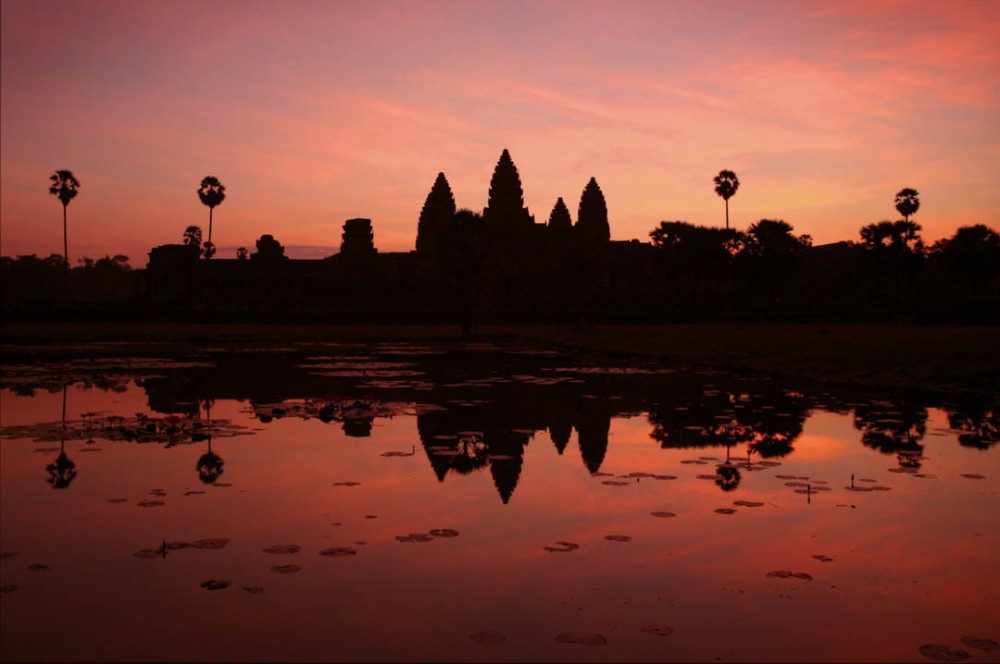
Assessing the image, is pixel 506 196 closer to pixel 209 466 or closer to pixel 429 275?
pixel 429 275

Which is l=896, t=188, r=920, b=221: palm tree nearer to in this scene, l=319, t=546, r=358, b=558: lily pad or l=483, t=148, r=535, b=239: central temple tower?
l=483, t=148, r=535, b=239: central temple tower

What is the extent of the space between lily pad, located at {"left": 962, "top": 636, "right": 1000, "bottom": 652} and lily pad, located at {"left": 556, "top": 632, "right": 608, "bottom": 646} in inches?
79.1

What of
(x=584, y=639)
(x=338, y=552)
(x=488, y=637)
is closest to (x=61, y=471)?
(x=338, y=552)

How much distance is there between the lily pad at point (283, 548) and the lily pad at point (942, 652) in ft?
13.8

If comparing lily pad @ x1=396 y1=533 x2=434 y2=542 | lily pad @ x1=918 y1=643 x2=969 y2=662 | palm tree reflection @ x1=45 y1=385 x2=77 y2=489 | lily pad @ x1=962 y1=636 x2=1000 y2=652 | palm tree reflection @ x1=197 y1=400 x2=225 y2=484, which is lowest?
lily pad @ x1=918 y1=643 x2=969 y2=662

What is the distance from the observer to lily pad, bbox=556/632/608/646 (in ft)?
15.9

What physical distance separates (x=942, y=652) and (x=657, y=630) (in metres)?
1.51

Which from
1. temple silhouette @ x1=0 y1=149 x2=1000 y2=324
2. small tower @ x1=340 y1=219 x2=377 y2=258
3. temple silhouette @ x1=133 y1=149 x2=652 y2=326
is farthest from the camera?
small tower @ x1=340 y1=219 x2=377 y2=258

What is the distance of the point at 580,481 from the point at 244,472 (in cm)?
361

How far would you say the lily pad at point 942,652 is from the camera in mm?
4680

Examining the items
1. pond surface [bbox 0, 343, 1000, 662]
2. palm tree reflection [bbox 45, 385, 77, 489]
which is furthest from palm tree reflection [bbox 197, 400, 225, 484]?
palm tree reflection [bbox 45, 385, 77, 489]

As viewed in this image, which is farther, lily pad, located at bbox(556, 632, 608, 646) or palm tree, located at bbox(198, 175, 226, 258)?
palm tree, located at bbox(198, 175, 226, 258)

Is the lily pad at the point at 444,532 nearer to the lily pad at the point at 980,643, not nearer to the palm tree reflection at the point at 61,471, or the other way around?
the lily pad at the point at 980,643

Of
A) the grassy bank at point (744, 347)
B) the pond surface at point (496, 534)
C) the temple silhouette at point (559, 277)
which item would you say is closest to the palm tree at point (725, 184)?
the temple silhouette at point (559, 277)
